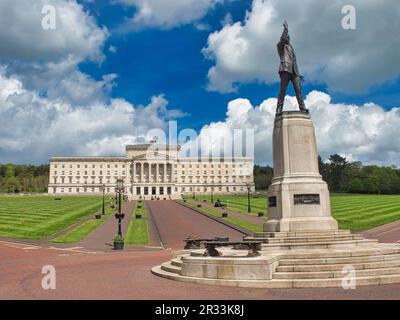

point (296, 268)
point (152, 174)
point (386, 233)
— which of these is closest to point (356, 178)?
point (152, 174)

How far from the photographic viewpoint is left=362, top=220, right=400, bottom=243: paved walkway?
3079 cm

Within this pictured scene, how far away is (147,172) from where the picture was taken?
176 m

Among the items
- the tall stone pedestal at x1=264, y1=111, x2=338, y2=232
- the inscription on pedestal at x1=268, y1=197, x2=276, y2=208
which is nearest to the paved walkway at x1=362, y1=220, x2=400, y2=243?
the tall stone pedestal at x1=264, y1=111, x2=338, y2=232

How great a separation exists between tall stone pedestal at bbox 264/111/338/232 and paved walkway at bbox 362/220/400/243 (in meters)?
13.5

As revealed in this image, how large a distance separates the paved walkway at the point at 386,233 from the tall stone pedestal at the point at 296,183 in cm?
1346

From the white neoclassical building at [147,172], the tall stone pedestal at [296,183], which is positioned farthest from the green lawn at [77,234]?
the white neoclassical building at [147,172]

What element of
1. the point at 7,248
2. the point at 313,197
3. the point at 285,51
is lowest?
the point at 7,248

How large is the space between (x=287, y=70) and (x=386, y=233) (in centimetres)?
2094

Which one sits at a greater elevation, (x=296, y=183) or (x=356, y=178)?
(x=356, y=178)

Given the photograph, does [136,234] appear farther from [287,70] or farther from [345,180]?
[345,180]

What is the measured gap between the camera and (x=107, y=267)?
19.5 metres
